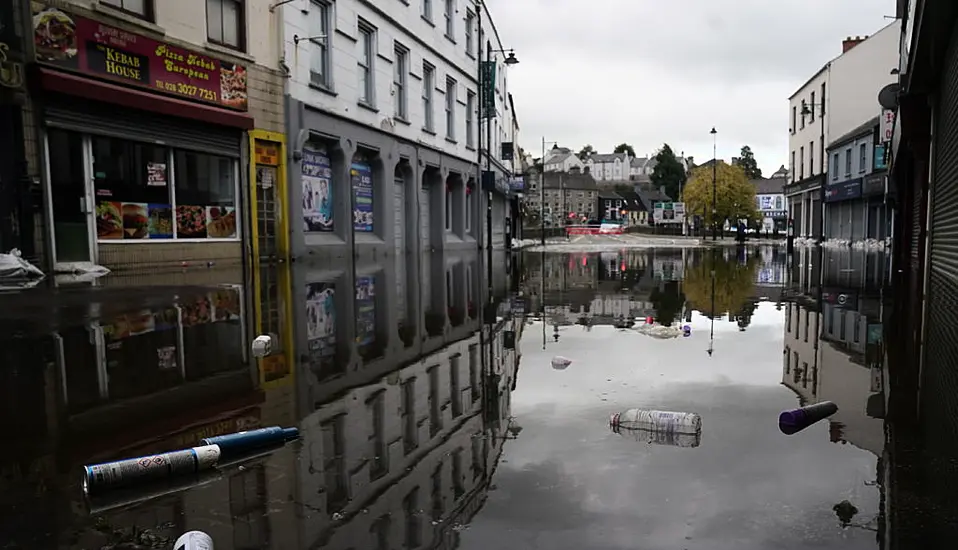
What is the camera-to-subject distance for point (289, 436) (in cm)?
394

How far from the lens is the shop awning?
13.7 metres

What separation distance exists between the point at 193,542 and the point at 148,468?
0.99m

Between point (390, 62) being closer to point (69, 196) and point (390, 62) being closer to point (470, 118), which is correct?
point (470, 118)

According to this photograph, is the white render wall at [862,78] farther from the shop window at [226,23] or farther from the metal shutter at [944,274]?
the shop window at [226,23]

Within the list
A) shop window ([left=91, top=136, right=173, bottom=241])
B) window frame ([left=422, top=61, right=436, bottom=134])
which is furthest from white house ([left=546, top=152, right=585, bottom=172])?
shop window ([left=91, top=136, right=173, bottom=241])

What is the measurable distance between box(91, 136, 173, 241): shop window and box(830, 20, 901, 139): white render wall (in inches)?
1680

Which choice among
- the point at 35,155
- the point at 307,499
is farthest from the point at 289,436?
the point at 35,155

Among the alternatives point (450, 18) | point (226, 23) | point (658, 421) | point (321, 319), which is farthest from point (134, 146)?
point (450, 18)

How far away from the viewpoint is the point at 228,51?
58.5ft

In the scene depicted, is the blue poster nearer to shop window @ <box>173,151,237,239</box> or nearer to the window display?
shop window @ <box>173,151,237,239</box>

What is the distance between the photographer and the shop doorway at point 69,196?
1433 centimetres

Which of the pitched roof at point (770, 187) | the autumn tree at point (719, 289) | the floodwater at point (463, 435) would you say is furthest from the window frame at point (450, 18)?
the pitched roof at point (770, 187)

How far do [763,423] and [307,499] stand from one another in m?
2.89

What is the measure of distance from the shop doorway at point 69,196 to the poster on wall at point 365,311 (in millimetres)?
5960
